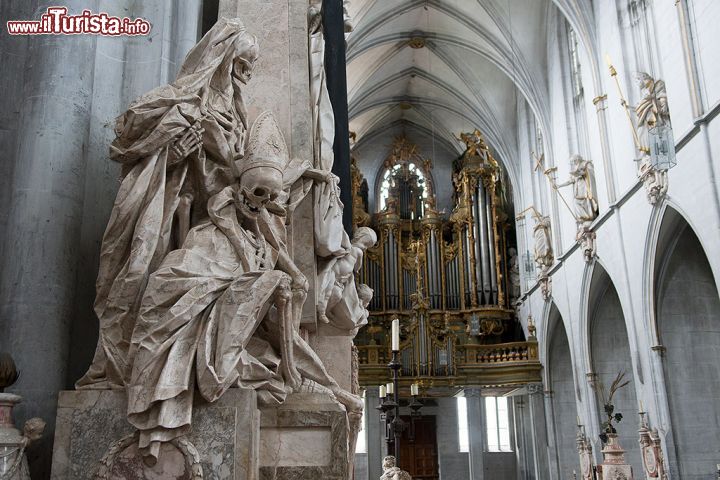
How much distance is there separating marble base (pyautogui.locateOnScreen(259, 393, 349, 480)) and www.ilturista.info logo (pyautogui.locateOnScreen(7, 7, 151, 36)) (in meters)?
2.11

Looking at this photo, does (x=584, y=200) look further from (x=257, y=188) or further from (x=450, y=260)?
(x=257, y=188)

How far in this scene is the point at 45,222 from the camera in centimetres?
329

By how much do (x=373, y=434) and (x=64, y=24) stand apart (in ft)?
53.0

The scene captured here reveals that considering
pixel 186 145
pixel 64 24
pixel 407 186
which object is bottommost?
pixel 186 145

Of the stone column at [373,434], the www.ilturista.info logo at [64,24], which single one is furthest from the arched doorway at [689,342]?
the www.ilturista.info logo at [64,24]

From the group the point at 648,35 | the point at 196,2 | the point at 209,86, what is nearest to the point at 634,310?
the point at 648,35

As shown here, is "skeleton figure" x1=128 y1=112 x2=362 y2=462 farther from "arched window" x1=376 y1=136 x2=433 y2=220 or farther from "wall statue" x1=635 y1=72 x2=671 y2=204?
"arched window" x1=376 y1=136 x2=433 y2=220

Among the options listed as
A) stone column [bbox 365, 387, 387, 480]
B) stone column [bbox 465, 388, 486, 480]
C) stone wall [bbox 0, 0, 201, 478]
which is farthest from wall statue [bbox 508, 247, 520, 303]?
stone wall [bbox 0, 0, 201, 478]

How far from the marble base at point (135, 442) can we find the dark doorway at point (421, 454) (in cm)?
1937

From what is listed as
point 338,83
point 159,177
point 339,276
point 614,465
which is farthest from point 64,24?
point 614,465

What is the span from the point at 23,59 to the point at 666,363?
1022 cm

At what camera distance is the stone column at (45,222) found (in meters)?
3.12

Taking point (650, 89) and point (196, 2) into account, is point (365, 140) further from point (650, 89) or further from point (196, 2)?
point (196, 2)

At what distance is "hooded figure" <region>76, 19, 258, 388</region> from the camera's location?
286cm
